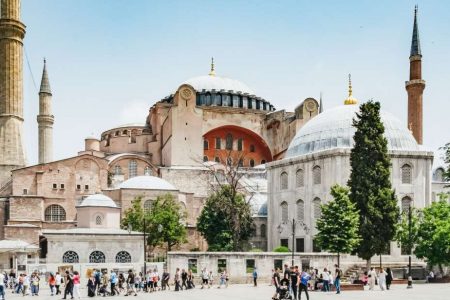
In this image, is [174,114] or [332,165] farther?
[174,114]

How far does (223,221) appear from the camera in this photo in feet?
132

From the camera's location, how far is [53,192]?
148 ft

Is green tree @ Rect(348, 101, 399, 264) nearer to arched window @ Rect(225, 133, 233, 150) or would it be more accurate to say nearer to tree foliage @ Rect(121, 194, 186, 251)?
tree foliage @ Rect(121, 194, 186, 251)

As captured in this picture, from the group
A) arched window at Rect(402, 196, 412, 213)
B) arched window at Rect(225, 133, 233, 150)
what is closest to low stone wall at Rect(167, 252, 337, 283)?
arched window at Rect(402, 196, 412, 213)

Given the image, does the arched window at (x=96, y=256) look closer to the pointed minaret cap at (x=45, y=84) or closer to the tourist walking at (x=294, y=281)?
the tourist walking at (x=294, y=281)

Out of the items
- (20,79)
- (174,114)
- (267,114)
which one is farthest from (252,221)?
(20,79)

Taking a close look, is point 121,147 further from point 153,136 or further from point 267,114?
point 267,114

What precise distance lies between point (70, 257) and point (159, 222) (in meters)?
6.38

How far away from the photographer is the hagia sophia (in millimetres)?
36250

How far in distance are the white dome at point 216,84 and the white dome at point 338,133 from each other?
68.3 ft

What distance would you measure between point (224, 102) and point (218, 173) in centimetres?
976

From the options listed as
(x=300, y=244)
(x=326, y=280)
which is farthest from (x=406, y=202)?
(x=326, y=280)

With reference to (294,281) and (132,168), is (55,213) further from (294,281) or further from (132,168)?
(294,281)

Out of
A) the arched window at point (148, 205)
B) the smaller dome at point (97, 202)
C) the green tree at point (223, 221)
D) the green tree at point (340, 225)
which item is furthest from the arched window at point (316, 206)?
the smaller dome at point (97, 202)
